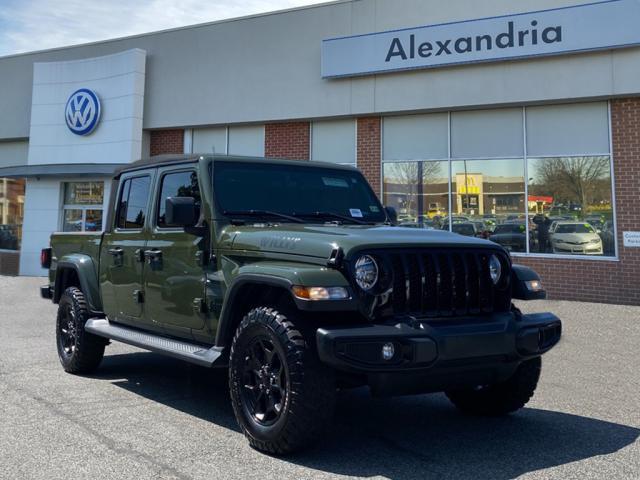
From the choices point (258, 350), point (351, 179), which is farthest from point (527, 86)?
point (258, 350)

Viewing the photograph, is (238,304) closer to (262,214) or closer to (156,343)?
(262,214)

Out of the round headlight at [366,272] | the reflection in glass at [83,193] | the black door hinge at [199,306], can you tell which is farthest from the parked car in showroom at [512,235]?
the reflection in glass at [83,193]

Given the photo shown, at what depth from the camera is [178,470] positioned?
11.8ft

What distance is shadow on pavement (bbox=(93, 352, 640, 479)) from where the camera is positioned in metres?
3.71

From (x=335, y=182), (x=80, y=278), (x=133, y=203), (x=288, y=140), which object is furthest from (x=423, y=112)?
(x=80, y=278)

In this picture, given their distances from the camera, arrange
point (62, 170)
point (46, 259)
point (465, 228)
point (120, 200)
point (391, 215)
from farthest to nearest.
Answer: point (62, 170), point (465, 228), point (46, 259), point (120, 200), point (391, 215)

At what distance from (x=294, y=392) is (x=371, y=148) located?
37.8ft

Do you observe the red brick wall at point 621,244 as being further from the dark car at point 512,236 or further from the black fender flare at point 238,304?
the black fender flare at point 238,304

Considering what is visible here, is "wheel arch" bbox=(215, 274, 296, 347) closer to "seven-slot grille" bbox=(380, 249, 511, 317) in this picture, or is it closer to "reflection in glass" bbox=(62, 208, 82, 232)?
"seven-slot grille" bbox=(380, 249, 511, 317)

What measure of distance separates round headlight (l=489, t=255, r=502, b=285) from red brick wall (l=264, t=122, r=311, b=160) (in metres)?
11.4

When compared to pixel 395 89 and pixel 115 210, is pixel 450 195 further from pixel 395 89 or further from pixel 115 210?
pixel 115 210

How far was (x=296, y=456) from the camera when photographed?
3.78 metres

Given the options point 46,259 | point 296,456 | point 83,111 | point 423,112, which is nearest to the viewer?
point 296,456

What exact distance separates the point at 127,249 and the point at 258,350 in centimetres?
215
